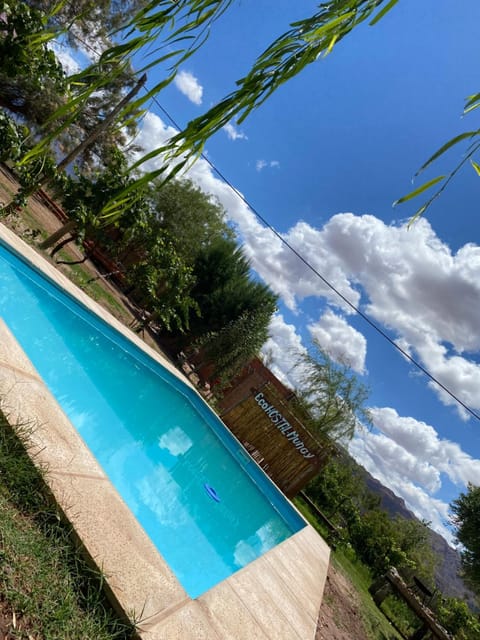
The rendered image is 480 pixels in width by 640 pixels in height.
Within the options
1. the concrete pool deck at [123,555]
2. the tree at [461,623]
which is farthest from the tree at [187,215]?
the concrete pool deck at [123,555]

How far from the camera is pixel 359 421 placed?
1783 centimetres

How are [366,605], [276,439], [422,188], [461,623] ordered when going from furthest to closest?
[276,439], [461,623], [366,605], [422,188]

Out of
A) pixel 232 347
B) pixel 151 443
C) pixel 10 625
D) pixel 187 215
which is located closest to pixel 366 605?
pixel 151 443

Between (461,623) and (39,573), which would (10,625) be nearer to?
(39,573)

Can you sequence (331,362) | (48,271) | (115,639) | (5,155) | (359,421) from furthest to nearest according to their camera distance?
(331,362), (359,421), (48,271), (5,155), (115,639)

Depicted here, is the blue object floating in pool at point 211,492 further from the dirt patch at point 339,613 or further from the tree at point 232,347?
the tree at point 232,347

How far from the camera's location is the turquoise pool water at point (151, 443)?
541 centimetres

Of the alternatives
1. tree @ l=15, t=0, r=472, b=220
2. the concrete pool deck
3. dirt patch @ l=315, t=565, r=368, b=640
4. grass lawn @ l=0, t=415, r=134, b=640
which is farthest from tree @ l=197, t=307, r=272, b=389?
tree @ l=15, t=0, r=472, b=220

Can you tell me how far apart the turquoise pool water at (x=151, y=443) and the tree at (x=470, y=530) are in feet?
41.0

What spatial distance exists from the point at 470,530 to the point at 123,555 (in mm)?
20139

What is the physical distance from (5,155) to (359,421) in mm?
16392

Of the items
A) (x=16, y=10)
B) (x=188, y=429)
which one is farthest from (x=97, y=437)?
(x=16, y=10)

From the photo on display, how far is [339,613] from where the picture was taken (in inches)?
222

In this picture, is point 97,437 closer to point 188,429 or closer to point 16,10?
point 188,429
